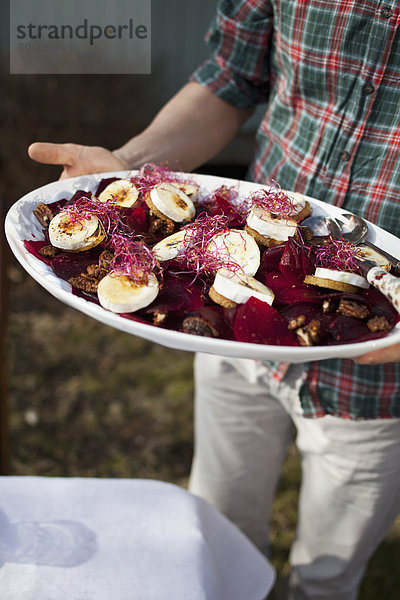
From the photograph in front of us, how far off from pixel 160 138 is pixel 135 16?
114 centimetres

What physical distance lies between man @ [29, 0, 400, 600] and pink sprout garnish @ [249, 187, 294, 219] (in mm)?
194

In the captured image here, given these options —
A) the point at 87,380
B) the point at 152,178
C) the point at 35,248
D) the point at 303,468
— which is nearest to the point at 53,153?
the point at 152,178

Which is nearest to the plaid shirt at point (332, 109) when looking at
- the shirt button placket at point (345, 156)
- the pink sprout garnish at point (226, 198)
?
the shirt button placket at point (345, 156)

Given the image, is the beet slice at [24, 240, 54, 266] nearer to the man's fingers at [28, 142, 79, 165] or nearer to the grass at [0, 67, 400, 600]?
the man's fingers at [28, 142, 79, 165]

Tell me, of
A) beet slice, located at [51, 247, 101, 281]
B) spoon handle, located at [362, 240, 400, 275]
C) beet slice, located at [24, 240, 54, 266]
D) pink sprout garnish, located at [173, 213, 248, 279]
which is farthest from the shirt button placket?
beet slice, located at [24, 240, 54, 266]

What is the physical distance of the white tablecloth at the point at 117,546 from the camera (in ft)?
3.37

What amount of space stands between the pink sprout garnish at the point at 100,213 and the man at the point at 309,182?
0.89 feet

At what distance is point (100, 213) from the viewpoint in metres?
1.21

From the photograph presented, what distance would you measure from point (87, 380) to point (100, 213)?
2096mm

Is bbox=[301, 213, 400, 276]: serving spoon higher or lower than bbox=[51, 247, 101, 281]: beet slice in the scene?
higher

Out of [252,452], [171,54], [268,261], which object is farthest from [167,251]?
[171,54]

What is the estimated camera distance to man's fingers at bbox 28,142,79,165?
4.57ft

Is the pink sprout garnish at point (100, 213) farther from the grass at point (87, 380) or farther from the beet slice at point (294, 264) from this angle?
the grass at point (87, 380)

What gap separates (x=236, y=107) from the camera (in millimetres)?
1777
